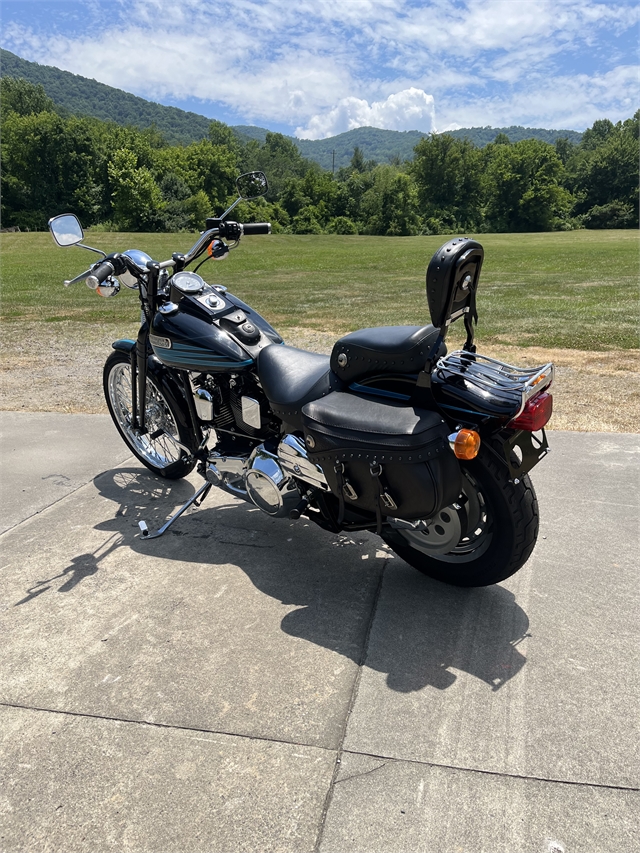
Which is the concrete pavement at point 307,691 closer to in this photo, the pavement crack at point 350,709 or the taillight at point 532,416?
the pavement crack at point 350,709

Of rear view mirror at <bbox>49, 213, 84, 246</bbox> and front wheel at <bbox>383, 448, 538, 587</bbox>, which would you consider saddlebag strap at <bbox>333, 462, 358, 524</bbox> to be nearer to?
front wheel at <bbox>383, 448, 538, 587</bbox>

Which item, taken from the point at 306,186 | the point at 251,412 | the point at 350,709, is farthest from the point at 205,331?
the point at 306,186

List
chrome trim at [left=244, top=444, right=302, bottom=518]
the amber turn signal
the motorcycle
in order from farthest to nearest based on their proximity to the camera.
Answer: chrome trim at [left=244, top=444, right=302, bottom=518] → the motorcycle → the amber turn signal

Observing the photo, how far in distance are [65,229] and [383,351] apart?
1.98 meters

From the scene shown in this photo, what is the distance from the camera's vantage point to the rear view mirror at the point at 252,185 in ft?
12.4

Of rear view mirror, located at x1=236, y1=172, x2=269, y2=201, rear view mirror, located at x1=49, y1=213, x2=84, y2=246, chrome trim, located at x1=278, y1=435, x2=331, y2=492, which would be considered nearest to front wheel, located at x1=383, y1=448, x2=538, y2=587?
chrome trim, located at x1=278, y1=435, x2=331, y2=492

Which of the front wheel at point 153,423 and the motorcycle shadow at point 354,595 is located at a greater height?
the front wheel at point 153,423

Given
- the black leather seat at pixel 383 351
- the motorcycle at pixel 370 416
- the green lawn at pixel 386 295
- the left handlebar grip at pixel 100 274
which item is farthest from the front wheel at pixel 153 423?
the green lawn at pixel 386 295

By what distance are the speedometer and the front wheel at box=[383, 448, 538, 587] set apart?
64.8 inches

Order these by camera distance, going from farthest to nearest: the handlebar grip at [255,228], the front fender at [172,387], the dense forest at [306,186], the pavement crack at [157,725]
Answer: the dense forest at [306,186], the front fender at [172,387], the handlebar grip at [255,228], the pavement crack at [157,725]

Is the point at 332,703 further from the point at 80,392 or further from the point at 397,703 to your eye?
the point at 80,392

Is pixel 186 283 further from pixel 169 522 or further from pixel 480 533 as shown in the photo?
pixel 480 533

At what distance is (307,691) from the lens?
7.70 ft

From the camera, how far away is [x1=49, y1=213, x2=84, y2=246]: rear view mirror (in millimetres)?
3467
